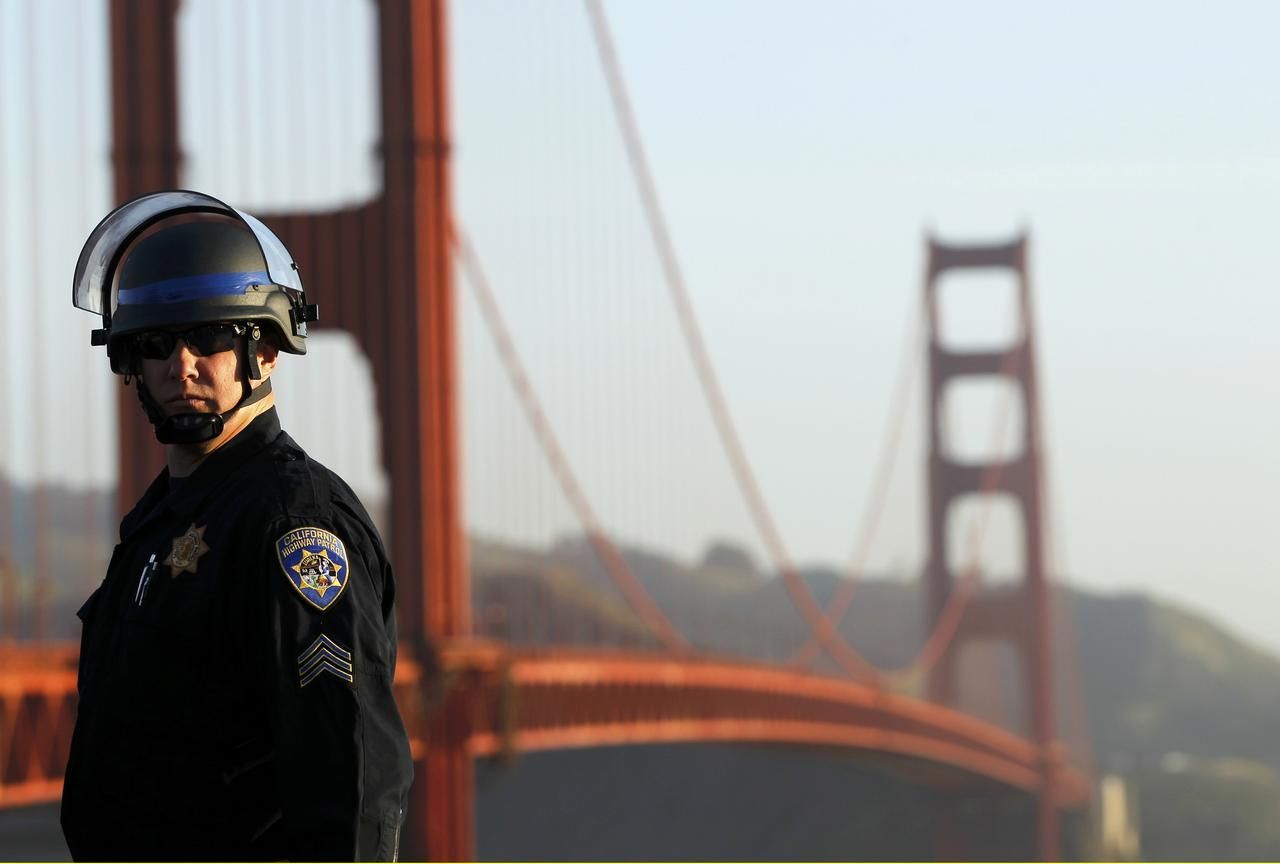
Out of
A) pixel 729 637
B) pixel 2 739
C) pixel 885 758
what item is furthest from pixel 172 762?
pixel 885 758

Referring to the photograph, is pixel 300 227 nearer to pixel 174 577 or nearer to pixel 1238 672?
pixel 174 577

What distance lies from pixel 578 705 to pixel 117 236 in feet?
55.0

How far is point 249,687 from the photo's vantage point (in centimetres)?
215

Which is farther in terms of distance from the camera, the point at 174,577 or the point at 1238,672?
the point at 1238,672

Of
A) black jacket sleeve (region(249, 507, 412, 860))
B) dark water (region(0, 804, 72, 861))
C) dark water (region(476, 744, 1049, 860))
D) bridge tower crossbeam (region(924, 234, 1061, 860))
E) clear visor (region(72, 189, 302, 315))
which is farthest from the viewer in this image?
dark water (region(476, 744, 1049, 860))

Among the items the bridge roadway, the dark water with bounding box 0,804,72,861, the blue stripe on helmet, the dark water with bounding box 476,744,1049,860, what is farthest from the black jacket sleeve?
the dark water with bounding box 476,744,1049,860

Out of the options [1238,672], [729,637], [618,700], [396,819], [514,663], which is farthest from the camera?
[1238,672]

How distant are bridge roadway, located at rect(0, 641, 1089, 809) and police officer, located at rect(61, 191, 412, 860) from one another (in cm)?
887

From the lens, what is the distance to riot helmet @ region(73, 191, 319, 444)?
2268 millimetres

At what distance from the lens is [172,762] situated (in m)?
2.17

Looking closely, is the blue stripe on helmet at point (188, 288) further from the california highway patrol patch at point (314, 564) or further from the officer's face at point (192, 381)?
the california highway patrol patch at point (314, 564)

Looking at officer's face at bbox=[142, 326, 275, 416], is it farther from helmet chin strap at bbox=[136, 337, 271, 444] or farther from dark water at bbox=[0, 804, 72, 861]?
dark water at bbox=[0, 804, 72, 861]

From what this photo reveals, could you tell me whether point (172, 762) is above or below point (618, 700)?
above

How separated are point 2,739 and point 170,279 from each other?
29.4 feet
